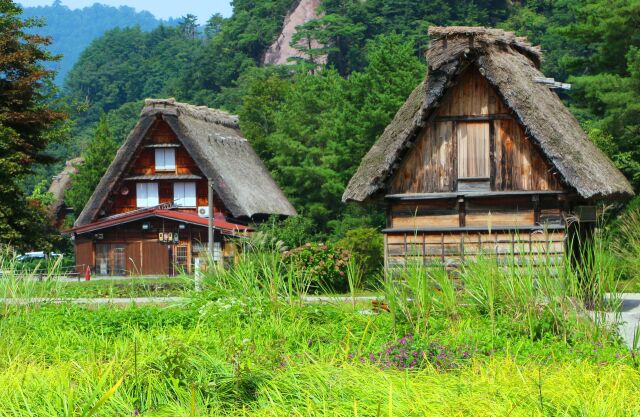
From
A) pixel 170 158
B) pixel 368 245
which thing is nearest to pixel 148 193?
pixel 170 158

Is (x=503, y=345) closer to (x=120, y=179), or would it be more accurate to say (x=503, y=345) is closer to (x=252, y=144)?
(x=120, y=179)

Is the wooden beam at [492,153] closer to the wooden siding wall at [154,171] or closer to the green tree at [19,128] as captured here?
the green tree at [19,128]

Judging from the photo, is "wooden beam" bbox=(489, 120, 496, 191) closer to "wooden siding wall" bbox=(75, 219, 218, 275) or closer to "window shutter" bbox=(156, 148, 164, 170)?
"wooden siding wall" bbox=(75, 219, 218, 275)

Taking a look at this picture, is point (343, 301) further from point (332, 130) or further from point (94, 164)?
point (94, 164)

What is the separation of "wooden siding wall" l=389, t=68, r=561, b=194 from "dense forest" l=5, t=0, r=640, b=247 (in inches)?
528

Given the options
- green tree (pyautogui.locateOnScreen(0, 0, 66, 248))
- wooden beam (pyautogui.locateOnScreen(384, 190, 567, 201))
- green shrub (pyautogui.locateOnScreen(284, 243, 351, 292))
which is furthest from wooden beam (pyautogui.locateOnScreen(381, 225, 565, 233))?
green tree (pyautogui.locateOnScreen(0, 0, 66, 248))

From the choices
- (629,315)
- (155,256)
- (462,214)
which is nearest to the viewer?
(629,315)

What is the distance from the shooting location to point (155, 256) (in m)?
43.2

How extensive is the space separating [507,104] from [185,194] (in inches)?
994

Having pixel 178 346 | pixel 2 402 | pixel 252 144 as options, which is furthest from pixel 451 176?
pixel 252 144

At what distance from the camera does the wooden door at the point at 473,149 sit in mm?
20891

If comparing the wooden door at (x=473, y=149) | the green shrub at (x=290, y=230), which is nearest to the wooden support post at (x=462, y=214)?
the wooden door at (x=473, y=149)

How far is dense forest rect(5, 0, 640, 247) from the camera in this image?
3666cm

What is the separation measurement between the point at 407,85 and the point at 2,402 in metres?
38.0
